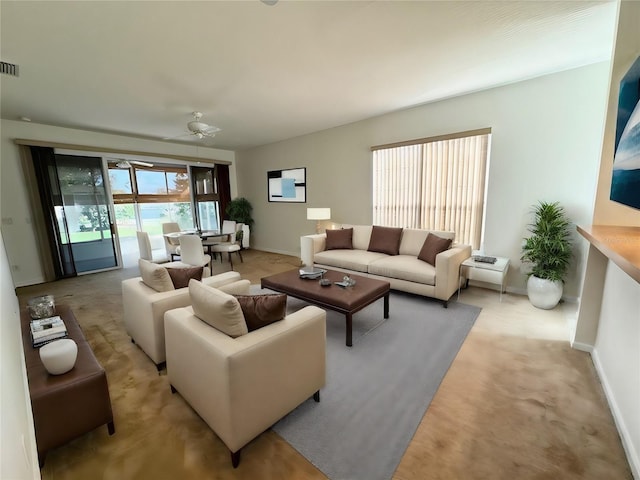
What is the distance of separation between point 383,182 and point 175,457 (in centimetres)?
438

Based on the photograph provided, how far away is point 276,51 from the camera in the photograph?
2.46 meters

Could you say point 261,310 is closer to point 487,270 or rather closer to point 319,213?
point 487,270

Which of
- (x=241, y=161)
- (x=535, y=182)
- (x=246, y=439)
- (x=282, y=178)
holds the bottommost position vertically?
(x=246, y=439)

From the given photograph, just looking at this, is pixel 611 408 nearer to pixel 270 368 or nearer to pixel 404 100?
pixel 270 368

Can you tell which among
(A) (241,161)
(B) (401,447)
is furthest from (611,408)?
(A) (241,161)

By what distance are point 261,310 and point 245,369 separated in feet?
1.10

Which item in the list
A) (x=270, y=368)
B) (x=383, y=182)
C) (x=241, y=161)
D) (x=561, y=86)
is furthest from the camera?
(x=241, y=161)

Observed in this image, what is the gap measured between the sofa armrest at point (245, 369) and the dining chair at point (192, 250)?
104 inches

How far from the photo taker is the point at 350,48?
8.02ft

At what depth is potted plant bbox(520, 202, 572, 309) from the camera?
3055 mm

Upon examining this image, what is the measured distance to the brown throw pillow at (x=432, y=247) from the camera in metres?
3.50

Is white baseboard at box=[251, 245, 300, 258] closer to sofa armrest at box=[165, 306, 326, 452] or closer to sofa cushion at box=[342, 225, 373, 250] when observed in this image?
sofa cushion at box=[342, 225, 373, 250]

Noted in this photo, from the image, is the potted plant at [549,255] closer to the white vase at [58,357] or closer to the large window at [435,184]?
the large window at [435,184]

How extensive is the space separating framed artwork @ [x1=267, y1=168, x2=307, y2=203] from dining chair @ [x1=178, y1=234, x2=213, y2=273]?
8.15 feet
